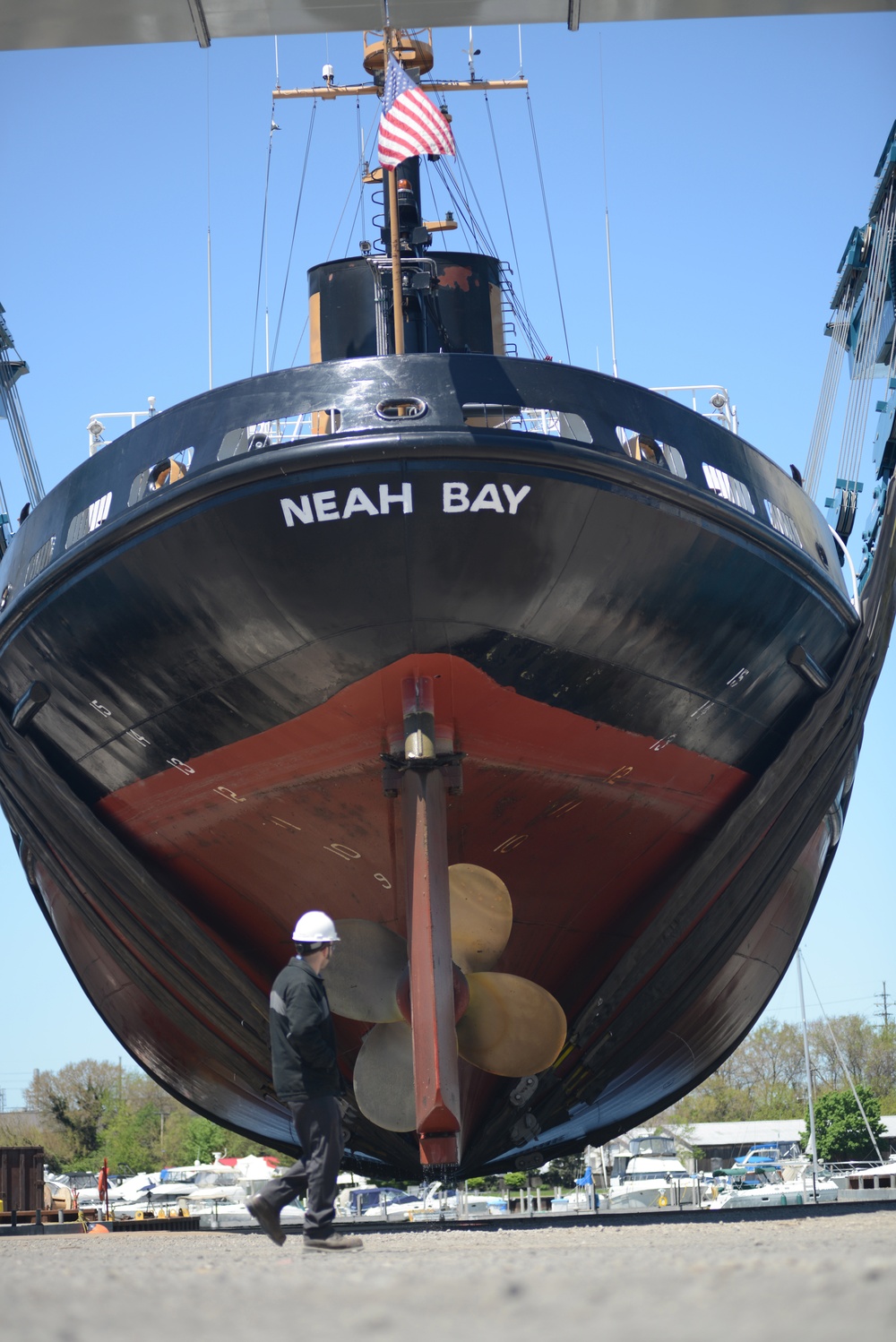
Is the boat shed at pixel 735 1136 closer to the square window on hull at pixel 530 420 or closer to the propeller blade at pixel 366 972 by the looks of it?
the propeller blade at pixel 366 972

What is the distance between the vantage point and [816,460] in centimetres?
1460

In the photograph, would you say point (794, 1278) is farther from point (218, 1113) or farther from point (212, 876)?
point (218, 1113)

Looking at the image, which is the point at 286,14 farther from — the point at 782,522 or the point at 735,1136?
the point at 735,1136

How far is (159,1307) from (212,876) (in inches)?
307

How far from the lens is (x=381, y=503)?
8539 millimetres

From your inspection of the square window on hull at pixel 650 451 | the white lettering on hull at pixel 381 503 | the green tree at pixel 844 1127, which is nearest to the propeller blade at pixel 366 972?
the white lettering on hull at pixel 381 503

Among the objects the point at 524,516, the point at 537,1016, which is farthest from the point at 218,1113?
the point at 524,516

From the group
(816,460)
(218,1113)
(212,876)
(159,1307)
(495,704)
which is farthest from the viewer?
(816,460)

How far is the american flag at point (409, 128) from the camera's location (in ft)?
30.6

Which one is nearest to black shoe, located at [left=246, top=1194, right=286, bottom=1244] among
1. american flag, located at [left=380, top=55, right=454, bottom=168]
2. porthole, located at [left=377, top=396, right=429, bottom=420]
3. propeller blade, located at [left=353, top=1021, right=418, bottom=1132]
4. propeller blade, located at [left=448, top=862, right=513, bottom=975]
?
propeller blade, located at [left=353, top=1021, right=418, bottom=1132]

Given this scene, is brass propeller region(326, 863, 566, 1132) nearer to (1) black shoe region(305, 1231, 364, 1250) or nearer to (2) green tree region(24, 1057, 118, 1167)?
(1) black shoe region(305, 1231, 364, 1250)

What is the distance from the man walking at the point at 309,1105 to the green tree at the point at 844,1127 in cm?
4620

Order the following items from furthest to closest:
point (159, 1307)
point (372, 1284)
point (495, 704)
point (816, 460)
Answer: point (816, 460), point (495, 704), point (372, 1284), point (159, 1307)

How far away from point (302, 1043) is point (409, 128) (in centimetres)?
651
